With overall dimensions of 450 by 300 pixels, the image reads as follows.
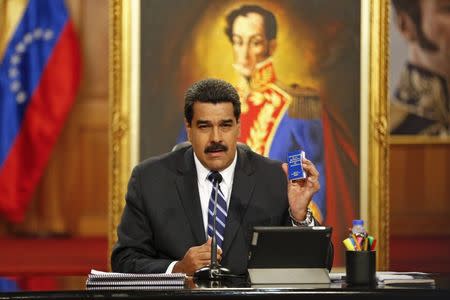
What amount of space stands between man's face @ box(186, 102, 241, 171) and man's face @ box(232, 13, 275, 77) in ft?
5.34

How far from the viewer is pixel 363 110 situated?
14.7ft

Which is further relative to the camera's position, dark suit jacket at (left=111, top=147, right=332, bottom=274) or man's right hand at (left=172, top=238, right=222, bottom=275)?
dark suit jacket at (left=111, top=147, right=332, bottom=274)

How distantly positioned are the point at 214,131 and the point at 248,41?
172 centimetres

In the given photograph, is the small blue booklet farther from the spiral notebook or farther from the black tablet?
the spiral notebook

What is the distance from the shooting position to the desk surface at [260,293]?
2.17 meters

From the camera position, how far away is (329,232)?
2363 mm

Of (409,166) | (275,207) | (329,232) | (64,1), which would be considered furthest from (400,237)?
(329,232)

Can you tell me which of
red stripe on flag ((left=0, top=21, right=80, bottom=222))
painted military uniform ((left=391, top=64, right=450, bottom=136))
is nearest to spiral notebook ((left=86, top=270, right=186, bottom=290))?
red stripe on flag ((left=0, top=21, right=80, bottom=222))

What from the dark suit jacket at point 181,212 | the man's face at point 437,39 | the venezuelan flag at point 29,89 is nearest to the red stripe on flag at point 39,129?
the venezuelan flag at point 29,89

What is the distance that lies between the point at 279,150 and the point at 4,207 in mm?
2754

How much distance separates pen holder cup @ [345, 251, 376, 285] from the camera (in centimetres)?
241

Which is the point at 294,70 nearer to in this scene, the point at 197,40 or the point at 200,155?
the point at 197,40

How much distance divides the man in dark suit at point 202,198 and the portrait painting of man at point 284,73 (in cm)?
148

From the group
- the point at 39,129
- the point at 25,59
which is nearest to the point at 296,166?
A: the point at 39,129
